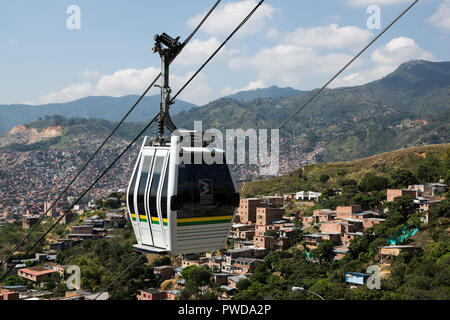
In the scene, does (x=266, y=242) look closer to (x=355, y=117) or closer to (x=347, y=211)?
(x=347, y=211)

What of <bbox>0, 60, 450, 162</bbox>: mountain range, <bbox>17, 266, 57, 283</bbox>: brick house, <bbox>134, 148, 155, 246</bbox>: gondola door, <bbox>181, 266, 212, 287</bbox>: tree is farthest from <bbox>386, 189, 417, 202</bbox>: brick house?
<bbox>0, 60, 450, 162</bbox>: mountain range

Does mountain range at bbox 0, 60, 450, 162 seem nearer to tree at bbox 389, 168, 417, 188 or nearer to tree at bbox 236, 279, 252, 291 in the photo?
tree at bbox 389, 168, 417, 188

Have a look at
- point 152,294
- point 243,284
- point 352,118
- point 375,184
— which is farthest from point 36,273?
point 352,118

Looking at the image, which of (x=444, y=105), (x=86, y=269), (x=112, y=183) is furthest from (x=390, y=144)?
(x=86, y=269)

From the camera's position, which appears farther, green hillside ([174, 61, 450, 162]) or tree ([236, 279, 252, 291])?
green hillside ([174, 61, 450, 162])

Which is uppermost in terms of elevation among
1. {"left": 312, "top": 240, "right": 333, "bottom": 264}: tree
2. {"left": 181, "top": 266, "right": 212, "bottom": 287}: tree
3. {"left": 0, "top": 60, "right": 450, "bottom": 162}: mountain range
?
{"left": 0, "top": 60, "right": 450, "bottom": 162}: mountain range

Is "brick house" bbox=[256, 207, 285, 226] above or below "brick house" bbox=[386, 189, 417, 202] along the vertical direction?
below

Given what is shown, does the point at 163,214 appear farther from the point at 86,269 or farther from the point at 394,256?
the point at 86,269
